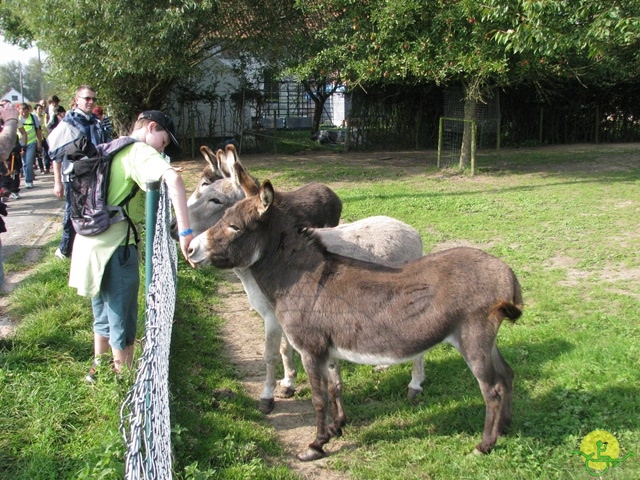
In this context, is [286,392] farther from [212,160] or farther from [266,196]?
[212,160]

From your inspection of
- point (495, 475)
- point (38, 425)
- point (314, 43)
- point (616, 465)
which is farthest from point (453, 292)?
point (314, 43)

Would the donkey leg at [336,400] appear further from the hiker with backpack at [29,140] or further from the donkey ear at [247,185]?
the hiker with backpack at [29,140]

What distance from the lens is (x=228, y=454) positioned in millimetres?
3723

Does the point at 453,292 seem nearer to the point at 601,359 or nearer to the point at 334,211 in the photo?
the point at 601,359

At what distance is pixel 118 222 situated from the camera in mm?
3951

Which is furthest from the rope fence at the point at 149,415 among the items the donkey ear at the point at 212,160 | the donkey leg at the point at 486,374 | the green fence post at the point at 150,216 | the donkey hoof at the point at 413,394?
the donkey ear at the point at 212,160

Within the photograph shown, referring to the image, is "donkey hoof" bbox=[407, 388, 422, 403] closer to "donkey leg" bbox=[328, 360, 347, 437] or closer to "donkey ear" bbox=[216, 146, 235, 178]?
"donkey leg" bbox=[328, 360, 347, 437]

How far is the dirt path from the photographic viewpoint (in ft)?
12.7

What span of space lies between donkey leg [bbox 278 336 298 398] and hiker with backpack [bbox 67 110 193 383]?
1291mm

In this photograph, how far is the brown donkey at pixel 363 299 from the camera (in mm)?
3590

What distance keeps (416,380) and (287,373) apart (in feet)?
3.47

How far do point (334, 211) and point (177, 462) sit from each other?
12.0 ft

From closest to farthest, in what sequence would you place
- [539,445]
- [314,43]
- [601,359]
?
[539,445] < [601,359] < [314,43]

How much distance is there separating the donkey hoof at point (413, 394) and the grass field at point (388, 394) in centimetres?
4
